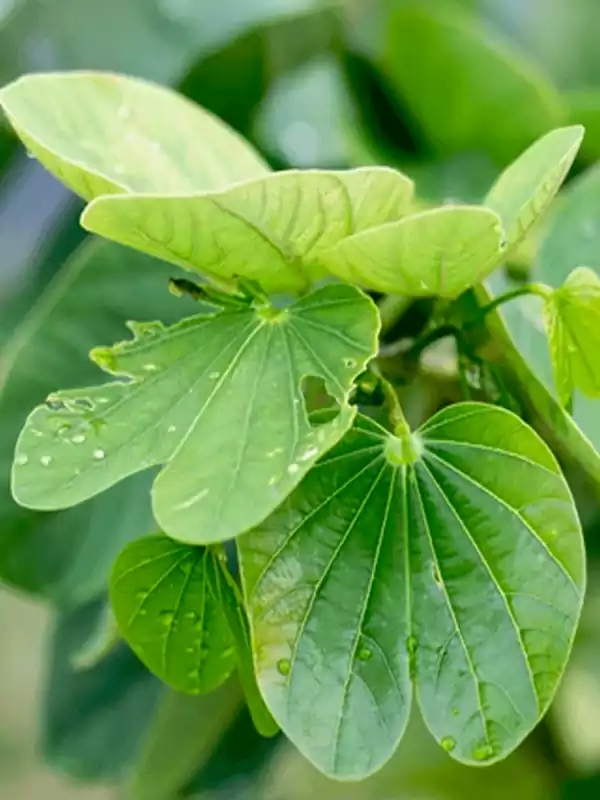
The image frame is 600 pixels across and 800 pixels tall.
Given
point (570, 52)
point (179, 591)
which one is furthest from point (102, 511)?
point (570, 52)

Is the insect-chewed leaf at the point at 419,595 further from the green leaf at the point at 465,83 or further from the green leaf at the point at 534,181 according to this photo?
the green leaf at the point at 465,83

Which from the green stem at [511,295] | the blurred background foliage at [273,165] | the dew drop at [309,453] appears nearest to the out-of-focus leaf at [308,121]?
the blurred background foliage at [273,165]

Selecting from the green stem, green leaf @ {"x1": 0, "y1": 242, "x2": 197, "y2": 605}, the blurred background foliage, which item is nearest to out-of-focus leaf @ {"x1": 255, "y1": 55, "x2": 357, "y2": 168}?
the blurred background foliage

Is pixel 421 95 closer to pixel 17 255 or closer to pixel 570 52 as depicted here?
pixel 570 52

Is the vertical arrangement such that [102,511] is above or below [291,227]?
below

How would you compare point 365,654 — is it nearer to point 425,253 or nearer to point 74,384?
point 425,253

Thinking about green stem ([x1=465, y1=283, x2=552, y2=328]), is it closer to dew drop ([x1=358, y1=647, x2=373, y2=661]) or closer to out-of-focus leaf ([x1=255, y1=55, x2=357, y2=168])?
dew drop ([x1=358, y1=647, x2=373, y2=661])

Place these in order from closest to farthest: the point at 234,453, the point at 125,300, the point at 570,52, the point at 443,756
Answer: the point at 234,453
the point at 125,300
the point at 443,756
the point at 570,52
